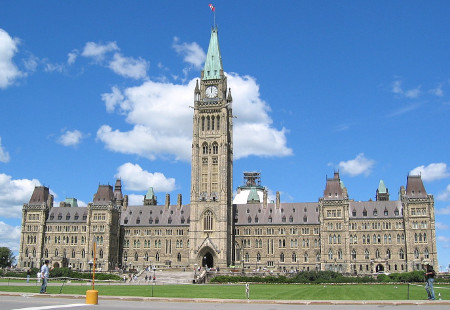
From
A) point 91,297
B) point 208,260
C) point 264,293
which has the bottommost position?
point 264,293

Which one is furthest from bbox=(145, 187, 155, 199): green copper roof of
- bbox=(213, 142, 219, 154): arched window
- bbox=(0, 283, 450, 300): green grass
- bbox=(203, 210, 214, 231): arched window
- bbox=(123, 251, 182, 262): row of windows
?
bbox=(0, 283, 450, 300): green grass

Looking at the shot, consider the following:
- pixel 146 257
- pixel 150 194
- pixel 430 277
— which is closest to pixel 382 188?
pixel 146 257

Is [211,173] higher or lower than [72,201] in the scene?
higher

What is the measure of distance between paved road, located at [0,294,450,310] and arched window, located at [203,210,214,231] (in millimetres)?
80693

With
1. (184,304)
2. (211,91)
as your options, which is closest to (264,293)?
(184,304)

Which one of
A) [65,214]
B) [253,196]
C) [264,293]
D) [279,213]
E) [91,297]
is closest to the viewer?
[91,297]

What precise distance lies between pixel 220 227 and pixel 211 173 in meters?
11.9

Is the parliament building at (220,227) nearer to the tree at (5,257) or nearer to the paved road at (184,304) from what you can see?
the tree at (5,257)

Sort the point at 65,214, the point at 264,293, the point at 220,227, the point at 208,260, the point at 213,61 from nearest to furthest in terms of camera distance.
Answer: the point at 264,293
the point at 220,227
the point at 208,260
the point at 213,61
the point at 65,214

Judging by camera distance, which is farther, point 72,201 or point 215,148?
point 72,201

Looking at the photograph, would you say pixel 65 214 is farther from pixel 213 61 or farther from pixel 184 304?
pixel 184 304

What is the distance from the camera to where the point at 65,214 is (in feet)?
419

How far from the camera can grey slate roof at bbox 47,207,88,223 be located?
126m

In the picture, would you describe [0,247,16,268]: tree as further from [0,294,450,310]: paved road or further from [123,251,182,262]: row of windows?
[0,294,450,310]: paved road
